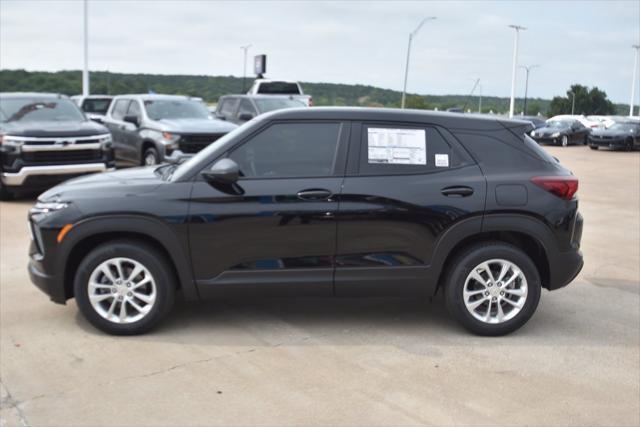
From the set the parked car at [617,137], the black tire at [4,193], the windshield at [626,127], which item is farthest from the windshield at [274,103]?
the windshield at [626,127]

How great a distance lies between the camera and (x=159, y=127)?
13773 mm

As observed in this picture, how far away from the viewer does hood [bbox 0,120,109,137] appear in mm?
11367

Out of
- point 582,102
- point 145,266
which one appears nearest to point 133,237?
point 145,266

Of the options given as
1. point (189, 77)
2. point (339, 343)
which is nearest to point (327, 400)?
point (339, 343)

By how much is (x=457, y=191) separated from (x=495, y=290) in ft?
2.67

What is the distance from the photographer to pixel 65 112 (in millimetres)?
12719

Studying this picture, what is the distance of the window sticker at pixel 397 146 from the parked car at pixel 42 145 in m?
7.74

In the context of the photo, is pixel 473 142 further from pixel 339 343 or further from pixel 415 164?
pixel 339 343

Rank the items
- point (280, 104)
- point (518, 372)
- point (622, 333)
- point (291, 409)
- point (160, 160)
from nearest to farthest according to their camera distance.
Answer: point (291, 409), point (518, 372), point (622, 333), point (160, 160), point (280, 104)

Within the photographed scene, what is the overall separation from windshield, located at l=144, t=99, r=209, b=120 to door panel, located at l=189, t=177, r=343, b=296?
992 cm

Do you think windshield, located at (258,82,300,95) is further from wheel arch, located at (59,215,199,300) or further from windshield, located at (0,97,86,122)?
wheel arch, located at (59,215,199,300)

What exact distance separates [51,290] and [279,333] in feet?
5.68

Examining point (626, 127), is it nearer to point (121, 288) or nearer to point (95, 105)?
point (95, 105)

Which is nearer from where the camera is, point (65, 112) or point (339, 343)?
point (339, 343)
